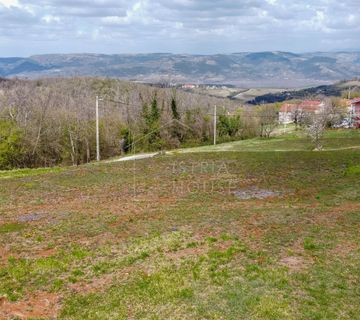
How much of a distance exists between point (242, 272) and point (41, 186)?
18017 mm

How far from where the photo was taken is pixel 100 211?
2077cm

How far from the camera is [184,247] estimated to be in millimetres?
15086

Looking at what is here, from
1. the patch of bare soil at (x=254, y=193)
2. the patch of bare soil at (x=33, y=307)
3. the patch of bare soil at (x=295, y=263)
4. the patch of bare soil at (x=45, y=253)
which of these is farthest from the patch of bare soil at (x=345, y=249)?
the patch of bare soil at (x=45, y=253)

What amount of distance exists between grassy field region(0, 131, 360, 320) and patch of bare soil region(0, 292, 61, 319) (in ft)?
0.16

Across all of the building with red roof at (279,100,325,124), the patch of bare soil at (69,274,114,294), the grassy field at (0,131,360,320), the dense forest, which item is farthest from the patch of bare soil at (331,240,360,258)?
the building with red roof at (279,100,325,124)

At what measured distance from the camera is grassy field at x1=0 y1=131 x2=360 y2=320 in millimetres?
11219

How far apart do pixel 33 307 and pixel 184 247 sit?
18.7 feet

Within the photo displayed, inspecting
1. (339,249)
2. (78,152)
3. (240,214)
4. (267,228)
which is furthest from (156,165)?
(78,152)

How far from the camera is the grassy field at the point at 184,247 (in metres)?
11.2

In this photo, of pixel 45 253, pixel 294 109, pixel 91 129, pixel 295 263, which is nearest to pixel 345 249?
pixel 295 263

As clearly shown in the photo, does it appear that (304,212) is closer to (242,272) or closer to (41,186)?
(242,272)

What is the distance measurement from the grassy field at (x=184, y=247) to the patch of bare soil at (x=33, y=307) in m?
0.05

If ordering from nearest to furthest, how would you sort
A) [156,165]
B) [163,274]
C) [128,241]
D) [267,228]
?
[163,274], [128,241], [267,228], [156,165]

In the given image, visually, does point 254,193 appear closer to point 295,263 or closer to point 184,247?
point 184,247
